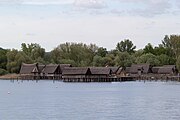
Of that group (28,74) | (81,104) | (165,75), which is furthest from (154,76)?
(81,104)

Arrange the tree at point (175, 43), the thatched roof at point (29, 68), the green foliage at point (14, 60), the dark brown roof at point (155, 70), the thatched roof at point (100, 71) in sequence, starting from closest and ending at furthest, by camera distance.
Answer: the thatched roof at point (100, 71)
the dark brown roof at point (155, 70)
the thatched roof at point (29, 68)
the tree at point (175, 43)
the green foliage at point (14, 60)

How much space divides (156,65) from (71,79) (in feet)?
101

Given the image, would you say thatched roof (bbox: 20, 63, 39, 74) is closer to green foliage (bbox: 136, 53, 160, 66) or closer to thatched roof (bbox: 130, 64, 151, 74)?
thatched roof (bbox: 130, 64, 151, 74)

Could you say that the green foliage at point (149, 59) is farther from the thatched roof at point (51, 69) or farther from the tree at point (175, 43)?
the thatched roof at point (51, 69)

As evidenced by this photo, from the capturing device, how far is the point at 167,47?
161 metres

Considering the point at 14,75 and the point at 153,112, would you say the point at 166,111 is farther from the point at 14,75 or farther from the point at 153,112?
the point at 14,75

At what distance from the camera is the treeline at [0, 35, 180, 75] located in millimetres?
150375

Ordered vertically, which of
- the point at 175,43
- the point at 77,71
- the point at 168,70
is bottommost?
the point at 77,71

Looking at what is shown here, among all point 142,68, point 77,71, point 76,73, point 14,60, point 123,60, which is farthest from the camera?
point 123,60

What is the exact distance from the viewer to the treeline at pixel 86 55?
493ft

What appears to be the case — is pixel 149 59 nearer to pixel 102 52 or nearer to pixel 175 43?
pixel 175 43

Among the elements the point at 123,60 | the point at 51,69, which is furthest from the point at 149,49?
the point at 51,69

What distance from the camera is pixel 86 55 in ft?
526

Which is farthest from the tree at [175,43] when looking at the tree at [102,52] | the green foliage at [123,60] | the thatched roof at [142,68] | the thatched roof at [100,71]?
the thatched roof at [100,71]
